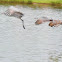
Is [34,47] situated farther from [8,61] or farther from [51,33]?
[51,33]

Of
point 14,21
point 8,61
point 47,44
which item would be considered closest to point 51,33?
point 47,44

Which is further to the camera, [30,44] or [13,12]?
[13,12]

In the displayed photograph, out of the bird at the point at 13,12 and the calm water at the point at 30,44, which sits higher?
the bird at the point at 13,12

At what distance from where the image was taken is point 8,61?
20.1m

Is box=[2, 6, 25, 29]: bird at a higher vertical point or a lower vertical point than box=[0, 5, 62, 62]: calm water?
higher

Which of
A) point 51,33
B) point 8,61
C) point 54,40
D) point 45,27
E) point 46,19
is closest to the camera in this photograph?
point 8,61

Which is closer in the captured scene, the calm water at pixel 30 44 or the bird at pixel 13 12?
the calm water at pixel 30 44

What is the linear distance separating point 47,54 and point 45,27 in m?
13.9

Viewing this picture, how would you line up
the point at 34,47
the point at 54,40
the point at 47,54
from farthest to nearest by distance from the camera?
the point at 54,40
the point at 34,47
the point at 47,54

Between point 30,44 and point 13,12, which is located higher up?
point 13,12

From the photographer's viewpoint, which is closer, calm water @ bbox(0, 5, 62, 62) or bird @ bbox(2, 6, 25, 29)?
calm water @ bbox(0, 5, 62, 62)

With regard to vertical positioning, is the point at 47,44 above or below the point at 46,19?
below

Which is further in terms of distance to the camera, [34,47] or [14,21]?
[14,21]

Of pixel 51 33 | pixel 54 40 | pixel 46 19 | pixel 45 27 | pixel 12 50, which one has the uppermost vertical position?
pixel 46 19
